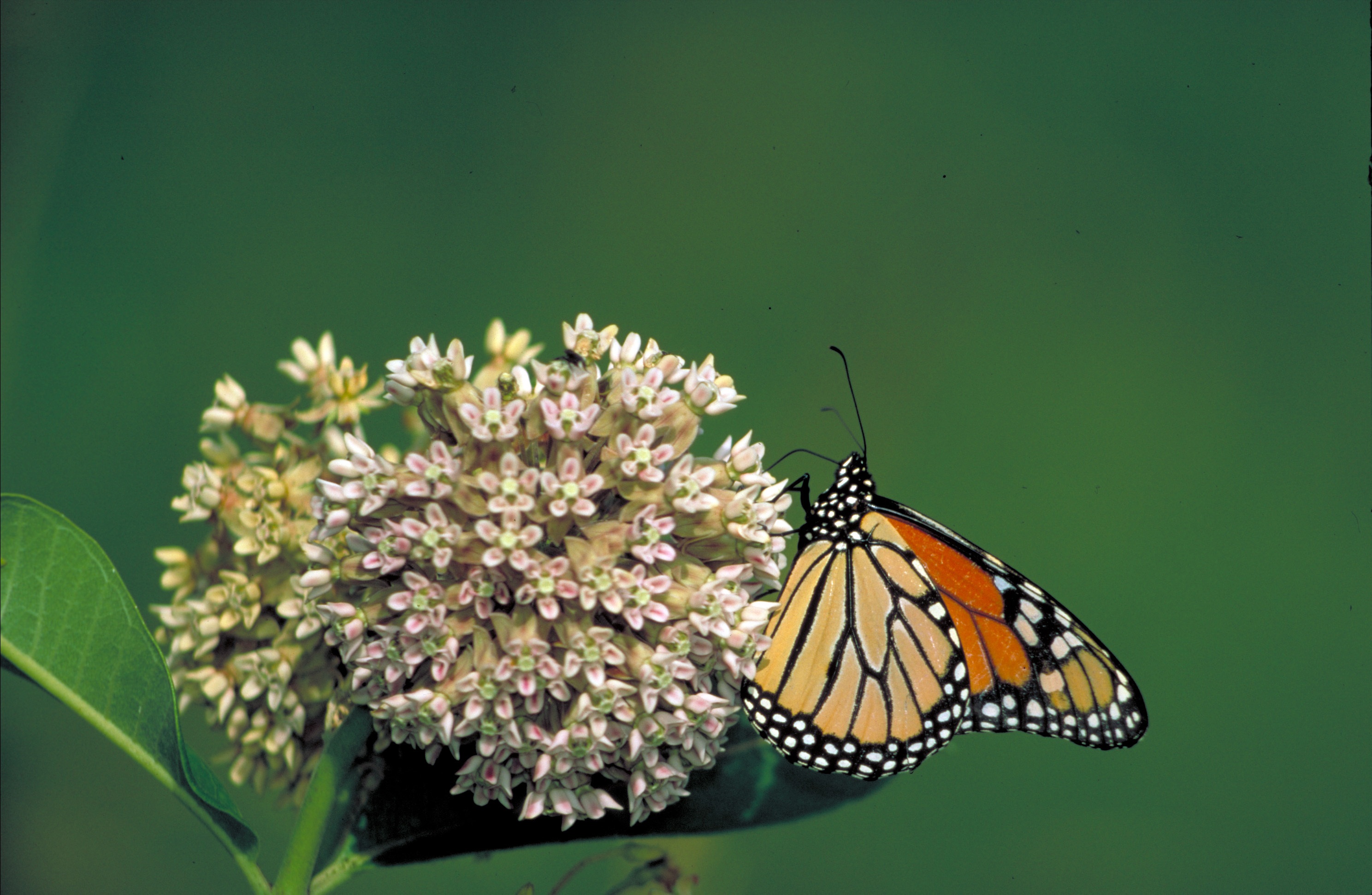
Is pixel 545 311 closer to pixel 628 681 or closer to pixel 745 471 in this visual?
pixel 745 471

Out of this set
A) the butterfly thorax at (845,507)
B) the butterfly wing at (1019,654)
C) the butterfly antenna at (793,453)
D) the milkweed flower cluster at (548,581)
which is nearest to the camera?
the milkweed flower cluster at (548,581)

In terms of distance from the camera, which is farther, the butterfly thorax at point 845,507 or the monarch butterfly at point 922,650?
the butterfly thorax at point 845,507

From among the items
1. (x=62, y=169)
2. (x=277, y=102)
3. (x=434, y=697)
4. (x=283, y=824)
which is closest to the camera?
(x=434, y=697)

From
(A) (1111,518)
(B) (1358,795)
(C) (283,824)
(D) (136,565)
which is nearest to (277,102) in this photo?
A: (D) (136,565)

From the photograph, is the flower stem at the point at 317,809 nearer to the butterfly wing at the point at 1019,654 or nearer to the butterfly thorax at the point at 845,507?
the butterfly thorax at the point at 845,507

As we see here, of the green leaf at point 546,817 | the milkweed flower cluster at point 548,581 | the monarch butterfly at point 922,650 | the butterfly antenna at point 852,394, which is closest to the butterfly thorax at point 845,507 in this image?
the monarch butterfly at point 922,650

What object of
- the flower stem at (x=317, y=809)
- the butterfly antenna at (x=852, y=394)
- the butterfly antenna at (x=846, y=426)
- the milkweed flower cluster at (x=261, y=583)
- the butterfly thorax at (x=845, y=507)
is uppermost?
the butterfly antenna at (x=852, y=394)

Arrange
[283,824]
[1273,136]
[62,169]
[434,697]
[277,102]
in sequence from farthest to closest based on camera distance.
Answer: [1273,136], [277,102], [62,169], [283,824], [434,697]
